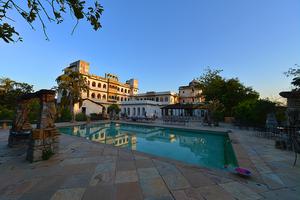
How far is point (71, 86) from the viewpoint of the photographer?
19.0 metres

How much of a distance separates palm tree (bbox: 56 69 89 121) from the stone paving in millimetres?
14974

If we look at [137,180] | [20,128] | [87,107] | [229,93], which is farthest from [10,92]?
[229,93]

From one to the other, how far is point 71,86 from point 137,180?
18521 millimetres

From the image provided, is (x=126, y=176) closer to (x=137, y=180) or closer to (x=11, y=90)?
(x=137, y=180)

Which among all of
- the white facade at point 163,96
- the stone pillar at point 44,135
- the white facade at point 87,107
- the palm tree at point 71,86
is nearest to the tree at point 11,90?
the palm tree at point 71,86

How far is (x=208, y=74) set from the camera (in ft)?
91.9

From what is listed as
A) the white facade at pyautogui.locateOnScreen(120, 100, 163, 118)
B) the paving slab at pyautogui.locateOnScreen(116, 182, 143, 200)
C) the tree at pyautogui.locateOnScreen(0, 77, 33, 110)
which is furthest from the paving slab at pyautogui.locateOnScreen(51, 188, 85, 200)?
the white facade at pyautogui.locateOnScreen(120, 100, 163, 118)

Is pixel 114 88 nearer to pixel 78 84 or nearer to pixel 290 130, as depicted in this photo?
pixel 78 84

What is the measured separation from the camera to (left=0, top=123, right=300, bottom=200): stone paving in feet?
9.37

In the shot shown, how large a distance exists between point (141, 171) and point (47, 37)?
353 centimetres

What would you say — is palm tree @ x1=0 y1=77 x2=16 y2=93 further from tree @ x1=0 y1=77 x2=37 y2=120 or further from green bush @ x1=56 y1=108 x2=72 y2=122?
green bush @ x1=56 y1=108 x2=72 y2=122

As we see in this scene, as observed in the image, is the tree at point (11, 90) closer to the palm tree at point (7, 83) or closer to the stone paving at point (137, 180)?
the palm tree at point (7, 83)

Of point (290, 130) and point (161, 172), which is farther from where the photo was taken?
point (290, 130)

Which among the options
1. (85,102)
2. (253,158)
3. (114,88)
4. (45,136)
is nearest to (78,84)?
(85,102)
